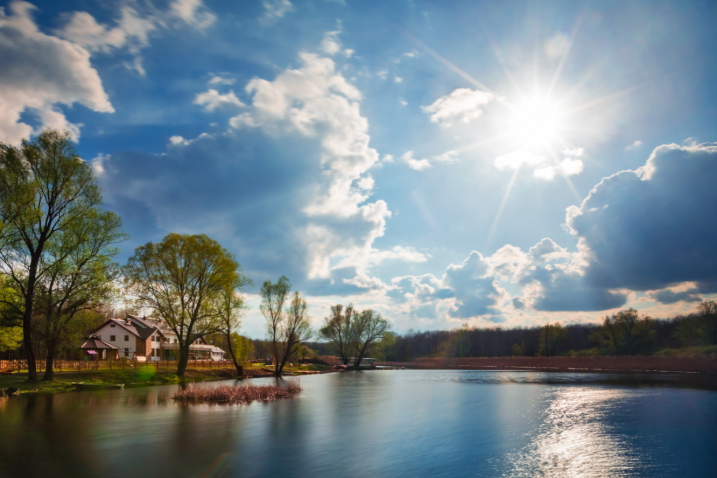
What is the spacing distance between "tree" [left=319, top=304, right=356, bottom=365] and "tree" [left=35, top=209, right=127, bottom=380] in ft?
259

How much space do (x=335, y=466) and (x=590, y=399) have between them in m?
27.5

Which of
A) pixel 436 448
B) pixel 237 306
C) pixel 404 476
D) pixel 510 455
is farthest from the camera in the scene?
pixel 237 306

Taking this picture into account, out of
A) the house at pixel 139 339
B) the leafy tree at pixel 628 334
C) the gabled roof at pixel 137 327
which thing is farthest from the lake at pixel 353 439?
the leafy tree at pixel 628 334

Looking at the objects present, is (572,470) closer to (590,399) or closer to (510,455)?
(510,455)

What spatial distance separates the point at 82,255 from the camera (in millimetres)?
36438

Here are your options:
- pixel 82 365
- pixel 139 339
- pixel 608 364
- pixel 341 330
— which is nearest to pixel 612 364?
pixel 608 364

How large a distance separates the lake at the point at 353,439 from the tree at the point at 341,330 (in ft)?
272

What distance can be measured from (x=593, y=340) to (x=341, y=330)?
59609 millimetres

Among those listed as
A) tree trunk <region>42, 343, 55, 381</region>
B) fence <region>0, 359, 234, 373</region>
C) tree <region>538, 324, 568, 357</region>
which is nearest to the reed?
tree trunk <region>42, 343, 55, 381</region>

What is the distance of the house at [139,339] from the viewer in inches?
3280

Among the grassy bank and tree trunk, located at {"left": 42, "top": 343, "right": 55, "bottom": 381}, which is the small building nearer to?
the grassy bank

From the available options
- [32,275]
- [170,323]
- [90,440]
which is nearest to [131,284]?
[170,323]

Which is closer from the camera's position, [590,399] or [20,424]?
[20,424]

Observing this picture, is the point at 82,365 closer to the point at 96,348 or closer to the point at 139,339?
the point at 96,348
